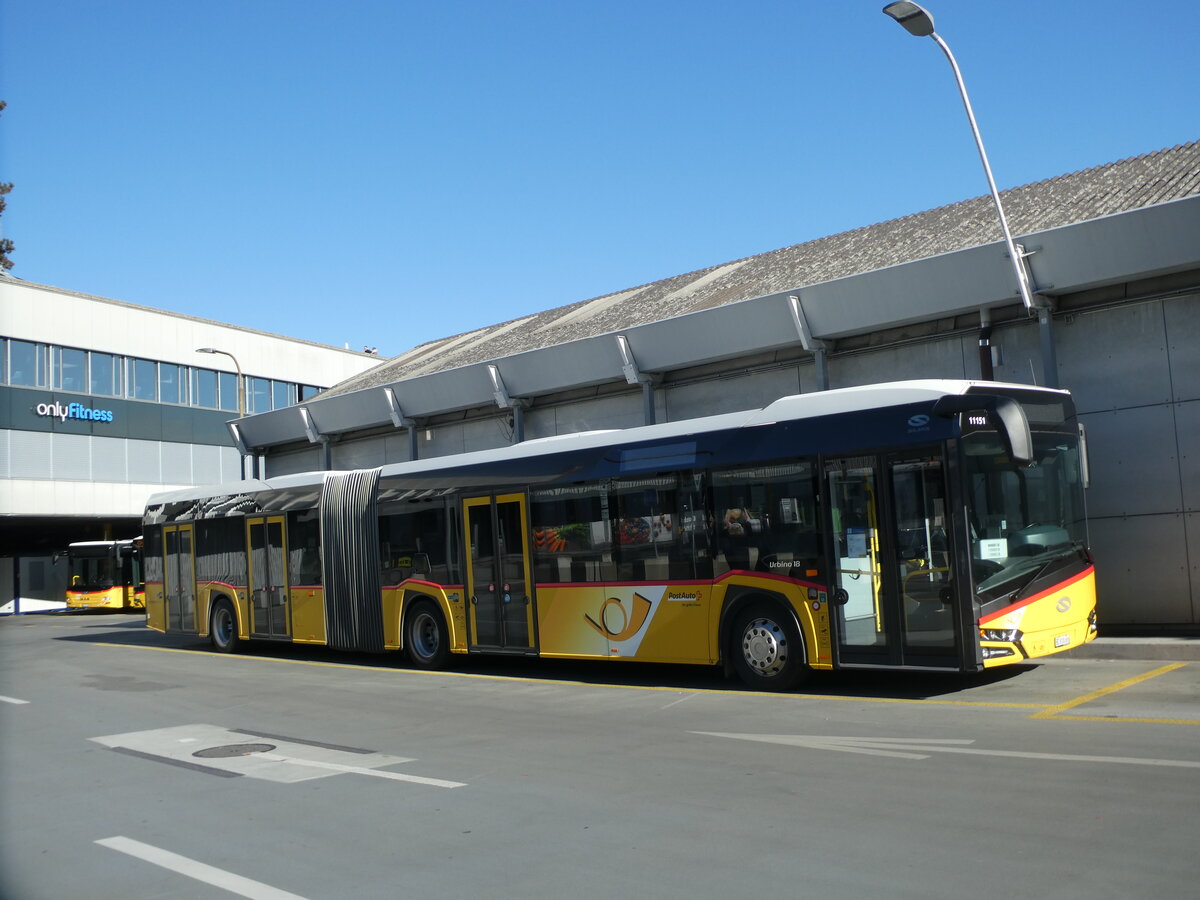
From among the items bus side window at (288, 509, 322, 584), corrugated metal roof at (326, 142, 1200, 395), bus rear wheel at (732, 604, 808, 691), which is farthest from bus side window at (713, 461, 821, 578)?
bus side window at (288, 509, 322, 584)

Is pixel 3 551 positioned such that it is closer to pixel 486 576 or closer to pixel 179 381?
pixel 179 381

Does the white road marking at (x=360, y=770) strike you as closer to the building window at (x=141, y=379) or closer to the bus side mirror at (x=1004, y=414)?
the bus side mirror at (x=1004, y=414)

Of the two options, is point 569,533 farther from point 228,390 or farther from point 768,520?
point 228,390

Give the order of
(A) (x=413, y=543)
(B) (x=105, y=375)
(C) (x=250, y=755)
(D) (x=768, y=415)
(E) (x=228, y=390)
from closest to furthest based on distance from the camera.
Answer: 1. (C) (x=250, y=755)
2. (D) (x=768, y=415)
3. (A) (x=413, y=543)
4. (B) (x=105, y=375)
5. (E) (x=228, y=390)

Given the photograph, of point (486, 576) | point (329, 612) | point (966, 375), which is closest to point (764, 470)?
point (486, 576)

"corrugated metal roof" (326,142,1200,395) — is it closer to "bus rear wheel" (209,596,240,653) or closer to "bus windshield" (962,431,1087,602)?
"bus windshield" (962,431,1087,602)

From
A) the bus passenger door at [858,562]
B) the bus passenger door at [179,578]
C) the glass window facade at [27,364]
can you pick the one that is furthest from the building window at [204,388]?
the bus passenger door at [858,562]

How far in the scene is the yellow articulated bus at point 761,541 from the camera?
10.9m

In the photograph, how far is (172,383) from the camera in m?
51.4

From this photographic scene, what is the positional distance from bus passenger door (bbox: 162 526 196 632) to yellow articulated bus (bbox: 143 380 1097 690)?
20.4 feet

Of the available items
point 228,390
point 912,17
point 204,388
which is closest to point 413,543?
point 912,17

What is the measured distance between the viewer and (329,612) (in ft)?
62.4

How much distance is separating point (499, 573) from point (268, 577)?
23.1 feet

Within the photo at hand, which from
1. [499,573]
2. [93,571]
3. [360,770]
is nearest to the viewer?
[360,770]
